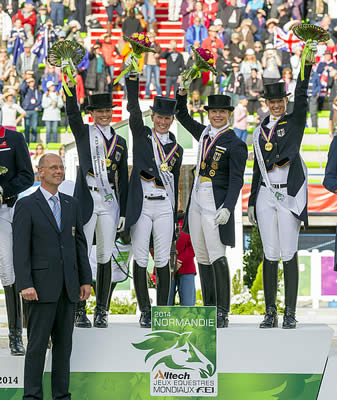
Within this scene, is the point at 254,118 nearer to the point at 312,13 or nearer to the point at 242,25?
the point at 242,25

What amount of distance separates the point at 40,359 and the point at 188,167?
394 inches

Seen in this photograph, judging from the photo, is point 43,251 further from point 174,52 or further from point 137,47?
point 174,52

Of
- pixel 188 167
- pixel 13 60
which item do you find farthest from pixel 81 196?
pixel 13 60

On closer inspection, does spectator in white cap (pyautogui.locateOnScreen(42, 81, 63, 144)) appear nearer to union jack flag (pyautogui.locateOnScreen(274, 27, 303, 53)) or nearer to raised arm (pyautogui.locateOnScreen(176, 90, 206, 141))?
union jack flag (pyautogui.locateOnScreen(274, 27, 303, 53))

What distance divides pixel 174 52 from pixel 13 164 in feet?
48.2

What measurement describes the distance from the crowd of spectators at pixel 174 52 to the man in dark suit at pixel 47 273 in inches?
527

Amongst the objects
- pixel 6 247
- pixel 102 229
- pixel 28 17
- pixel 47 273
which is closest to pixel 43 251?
pixel 47 273

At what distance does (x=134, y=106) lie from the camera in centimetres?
855

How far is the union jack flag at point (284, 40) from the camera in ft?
78.8

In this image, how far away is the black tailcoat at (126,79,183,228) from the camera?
8438 mm

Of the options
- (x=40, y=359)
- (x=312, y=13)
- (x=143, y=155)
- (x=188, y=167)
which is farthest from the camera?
(x=312, y=13)

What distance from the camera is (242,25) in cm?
2444

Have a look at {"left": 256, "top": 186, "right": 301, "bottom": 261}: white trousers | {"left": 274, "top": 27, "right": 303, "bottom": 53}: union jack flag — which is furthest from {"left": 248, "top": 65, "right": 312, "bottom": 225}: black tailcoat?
{"left": 274, "top": 27, "right": 303, "bottom": 53}: union jack flag

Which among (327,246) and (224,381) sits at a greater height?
(224,381)
